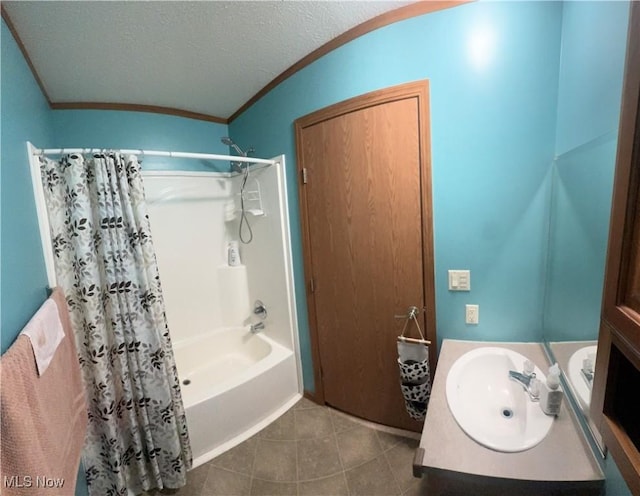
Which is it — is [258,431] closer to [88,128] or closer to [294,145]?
[294,145]

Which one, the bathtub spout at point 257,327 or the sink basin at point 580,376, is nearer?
the sink basin at point 580,376

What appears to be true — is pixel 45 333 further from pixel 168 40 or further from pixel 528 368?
pixel 528 368

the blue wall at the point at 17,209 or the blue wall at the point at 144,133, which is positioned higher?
the blue wall at the point at 144,133

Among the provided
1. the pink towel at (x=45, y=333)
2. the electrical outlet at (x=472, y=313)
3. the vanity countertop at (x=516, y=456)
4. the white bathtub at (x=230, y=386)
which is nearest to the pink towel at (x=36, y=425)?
the pink towel at (x=45, y=333)

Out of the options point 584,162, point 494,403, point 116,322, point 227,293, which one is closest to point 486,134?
point 584,162

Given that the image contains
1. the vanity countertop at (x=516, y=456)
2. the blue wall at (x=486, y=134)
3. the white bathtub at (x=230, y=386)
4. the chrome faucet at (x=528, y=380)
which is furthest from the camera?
the white bathtub at (x=230, y=386)

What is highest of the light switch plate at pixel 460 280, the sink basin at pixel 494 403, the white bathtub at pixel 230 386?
the light switch plate at pixel 460 280

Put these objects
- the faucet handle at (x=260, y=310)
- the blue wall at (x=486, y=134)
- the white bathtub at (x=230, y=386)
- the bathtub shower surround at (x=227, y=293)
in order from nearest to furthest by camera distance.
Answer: the blue wall at (x=486, y=134)
the white bathtub at (x=230, y=386)
the bathtub shower surround at (x=227, y=293)
the faucet handle at (x=260, y=310)

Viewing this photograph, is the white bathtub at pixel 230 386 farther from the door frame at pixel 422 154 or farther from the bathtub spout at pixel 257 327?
the door frame at pixel 422 154

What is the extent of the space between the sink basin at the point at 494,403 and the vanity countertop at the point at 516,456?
0.08 feet

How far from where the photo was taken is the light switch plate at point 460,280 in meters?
1.41

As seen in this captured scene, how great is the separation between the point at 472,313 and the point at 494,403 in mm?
429

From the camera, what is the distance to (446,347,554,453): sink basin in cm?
90

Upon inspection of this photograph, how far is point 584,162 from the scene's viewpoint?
96 cm
